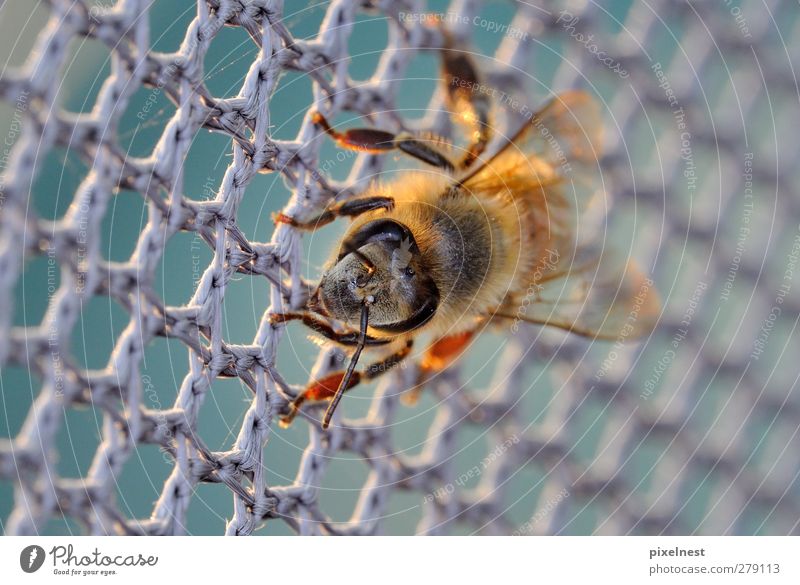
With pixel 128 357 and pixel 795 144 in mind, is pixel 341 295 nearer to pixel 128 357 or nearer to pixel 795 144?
pixel 128 357

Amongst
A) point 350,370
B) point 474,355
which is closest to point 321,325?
point 350,370

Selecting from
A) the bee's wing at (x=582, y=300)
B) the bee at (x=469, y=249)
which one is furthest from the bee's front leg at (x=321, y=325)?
the bee's wing at (x=582, y=300)

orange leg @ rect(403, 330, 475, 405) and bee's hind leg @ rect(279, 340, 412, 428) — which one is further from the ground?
orange leg @ rect(403, 330, 475, 405)

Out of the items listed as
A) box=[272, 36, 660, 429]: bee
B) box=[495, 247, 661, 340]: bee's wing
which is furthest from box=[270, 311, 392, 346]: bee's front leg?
box=[495, 247, 661, 340]: bee's wing

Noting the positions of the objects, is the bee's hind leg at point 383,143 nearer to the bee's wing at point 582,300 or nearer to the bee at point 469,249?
the bee at point 469,249

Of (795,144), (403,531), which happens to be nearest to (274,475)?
(403,531)

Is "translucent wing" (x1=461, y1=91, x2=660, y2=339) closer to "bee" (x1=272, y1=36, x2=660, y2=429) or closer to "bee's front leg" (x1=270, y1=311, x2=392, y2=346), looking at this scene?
"bee" (x1=272, y1=36, x2=660, y2=429)

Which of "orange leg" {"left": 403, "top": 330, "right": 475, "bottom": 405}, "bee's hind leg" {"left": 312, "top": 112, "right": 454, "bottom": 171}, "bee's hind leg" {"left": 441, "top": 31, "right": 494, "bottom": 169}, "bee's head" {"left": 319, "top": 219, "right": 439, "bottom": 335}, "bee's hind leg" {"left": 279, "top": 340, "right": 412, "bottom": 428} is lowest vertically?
"bee's hind leg" {"left": 279, "top": 340, "right": 412, "bottom": 428}
